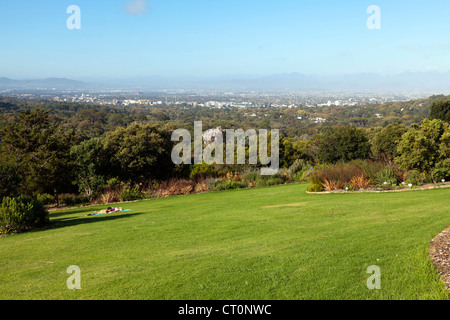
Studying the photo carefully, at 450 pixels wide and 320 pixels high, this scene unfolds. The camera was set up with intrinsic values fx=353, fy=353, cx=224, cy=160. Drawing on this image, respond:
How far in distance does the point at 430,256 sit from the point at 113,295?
4.42m

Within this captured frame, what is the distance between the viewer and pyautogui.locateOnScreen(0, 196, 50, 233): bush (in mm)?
9758

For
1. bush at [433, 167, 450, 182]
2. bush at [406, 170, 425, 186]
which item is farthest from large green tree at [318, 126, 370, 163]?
bush at [406, 170, 425, 186]

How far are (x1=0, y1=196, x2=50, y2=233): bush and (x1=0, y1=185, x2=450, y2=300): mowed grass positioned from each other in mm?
729

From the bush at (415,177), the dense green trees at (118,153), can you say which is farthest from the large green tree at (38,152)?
the bush at (415,177)

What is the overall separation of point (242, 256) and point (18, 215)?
7285 millimetres

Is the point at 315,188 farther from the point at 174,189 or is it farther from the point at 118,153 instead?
the point at 118,153

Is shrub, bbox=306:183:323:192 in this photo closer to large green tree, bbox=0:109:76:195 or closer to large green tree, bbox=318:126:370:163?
large green tree, bbox=318:126:370:163

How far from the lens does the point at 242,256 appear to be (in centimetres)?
570

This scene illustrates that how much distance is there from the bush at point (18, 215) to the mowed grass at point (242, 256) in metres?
0.73

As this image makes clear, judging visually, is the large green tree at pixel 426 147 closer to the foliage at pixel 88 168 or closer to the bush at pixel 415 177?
the bush at pixel 415 177
